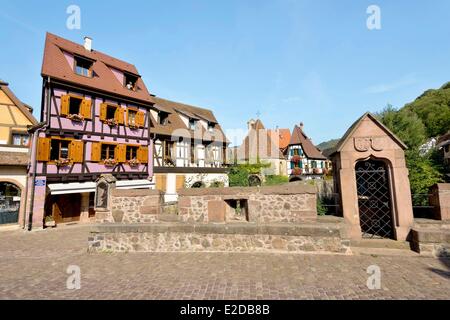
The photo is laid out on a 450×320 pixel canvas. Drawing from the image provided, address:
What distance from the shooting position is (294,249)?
250 inches

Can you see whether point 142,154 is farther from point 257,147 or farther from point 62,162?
point 257,147

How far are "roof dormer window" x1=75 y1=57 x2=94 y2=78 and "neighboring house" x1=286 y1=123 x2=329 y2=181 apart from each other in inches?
1024

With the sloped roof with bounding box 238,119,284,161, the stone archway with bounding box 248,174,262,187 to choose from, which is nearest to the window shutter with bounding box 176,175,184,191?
the stone archway with bounding box 248,174,262,187

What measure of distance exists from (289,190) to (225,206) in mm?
2140

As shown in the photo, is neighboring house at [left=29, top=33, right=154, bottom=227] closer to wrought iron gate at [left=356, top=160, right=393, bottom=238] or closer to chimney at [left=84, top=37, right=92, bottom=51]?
chimney at [left=84, top=37, right=92, bottom=51]

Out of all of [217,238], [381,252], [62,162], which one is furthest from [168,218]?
[62,162]

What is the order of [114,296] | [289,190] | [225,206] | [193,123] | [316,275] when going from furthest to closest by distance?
[193,123] < [225,206] < [289,190] < [316,275] < [114,296]

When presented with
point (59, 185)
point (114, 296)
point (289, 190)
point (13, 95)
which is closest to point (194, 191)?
point (289, 190)

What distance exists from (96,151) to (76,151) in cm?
110

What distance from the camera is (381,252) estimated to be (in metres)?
6.15

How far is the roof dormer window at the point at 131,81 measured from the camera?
59.6 feet

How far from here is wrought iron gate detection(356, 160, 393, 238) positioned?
7117 millimetres

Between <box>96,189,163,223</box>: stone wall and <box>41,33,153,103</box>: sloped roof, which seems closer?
<box>96,189,163,223</box>: stone wall
